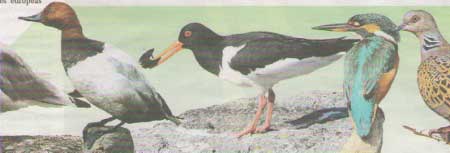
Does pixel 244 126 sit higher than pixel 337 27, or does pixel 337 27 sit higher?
pixel 337 27

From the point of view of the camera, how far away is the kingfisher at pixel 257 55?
2512mm

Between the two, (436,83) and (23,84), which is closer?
(436,83)

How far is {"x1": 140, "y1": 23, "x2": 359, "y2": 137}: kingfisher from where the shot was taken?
2512mm

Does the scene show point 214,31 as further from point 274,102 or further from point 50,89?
point 50,89

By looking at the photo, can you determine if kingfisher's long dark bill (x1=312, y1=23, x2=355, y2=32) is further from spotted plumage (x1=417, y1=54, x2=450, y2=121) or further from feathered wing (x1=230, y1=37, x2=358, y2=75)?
spotted plumage (x1=417, y1=54, x2=450, y2=121)

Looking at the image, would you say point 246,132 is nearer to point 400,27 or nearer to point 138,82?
point 138,82

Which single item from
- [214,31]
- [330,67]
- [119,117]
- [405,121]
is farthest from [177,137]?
[405,121]

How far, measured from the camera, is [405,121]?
100.0 inches

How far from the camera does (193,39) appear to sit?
2562 millimetres

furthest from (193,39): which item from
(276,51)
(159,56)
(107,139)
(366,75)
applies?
(366,75)

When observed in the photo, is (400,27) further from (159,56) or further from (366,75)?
(159,56)

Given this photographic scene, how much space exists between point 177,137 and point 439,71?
0.84 m

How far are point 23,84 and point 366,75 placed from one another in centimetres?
109

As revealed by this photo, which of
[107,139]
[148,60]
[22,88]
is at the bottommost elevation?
[107,139]
